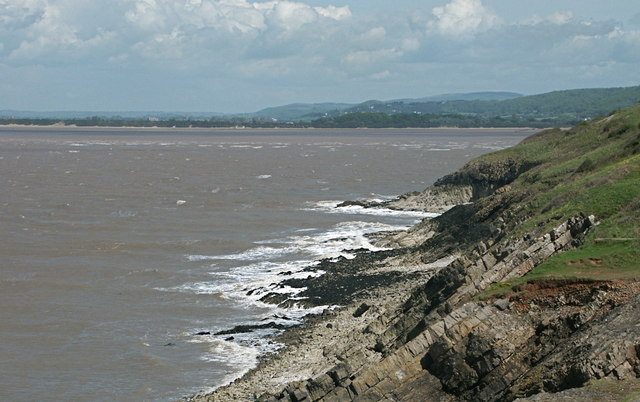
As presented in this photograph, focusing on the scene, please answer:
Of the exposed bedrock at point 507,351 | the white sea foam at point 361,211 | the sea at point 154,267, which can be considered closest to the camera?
the exposed bedrock at point 507,351

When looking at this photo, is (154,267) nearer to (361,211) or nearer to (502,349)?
(361,211)

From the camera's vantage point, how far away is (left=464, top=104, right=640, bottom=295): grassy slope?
23.6m

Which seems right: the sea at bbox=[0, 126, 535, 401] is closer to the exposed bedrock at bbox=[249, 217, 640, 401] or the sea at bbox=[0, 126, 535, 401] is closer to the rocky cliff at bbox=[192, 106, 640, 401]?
the rocky cliff at bbox=[192, 106, 640, 401]

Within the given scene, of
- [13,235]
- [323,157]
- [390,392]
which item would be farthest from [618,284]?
[323,157]

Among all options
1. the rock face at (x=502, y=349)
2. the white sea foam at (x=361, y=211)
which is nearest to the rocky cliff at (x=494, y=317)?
the rock face at (x=502, y=349)

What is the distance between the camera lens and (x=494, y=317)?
2109 centimetres

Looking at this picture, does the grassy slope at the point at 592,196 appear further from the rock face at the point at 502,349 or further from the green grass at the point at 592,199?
the rock face at the point at 502,349

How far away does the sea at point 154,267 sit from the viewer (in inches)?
1148

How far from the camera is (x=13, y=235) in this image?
55.1 meters

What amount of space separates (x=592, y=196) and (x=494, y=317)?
13.4m

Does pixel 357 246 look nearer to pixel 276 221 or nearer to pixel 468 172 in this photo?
pixel 276 221

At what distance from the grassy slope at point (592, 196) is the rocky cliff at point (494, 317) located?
84 millimetres

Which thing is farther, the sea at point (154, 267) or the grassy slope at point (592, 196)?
the sea at point (154, 267)

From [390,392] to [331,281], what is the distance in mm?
18204
